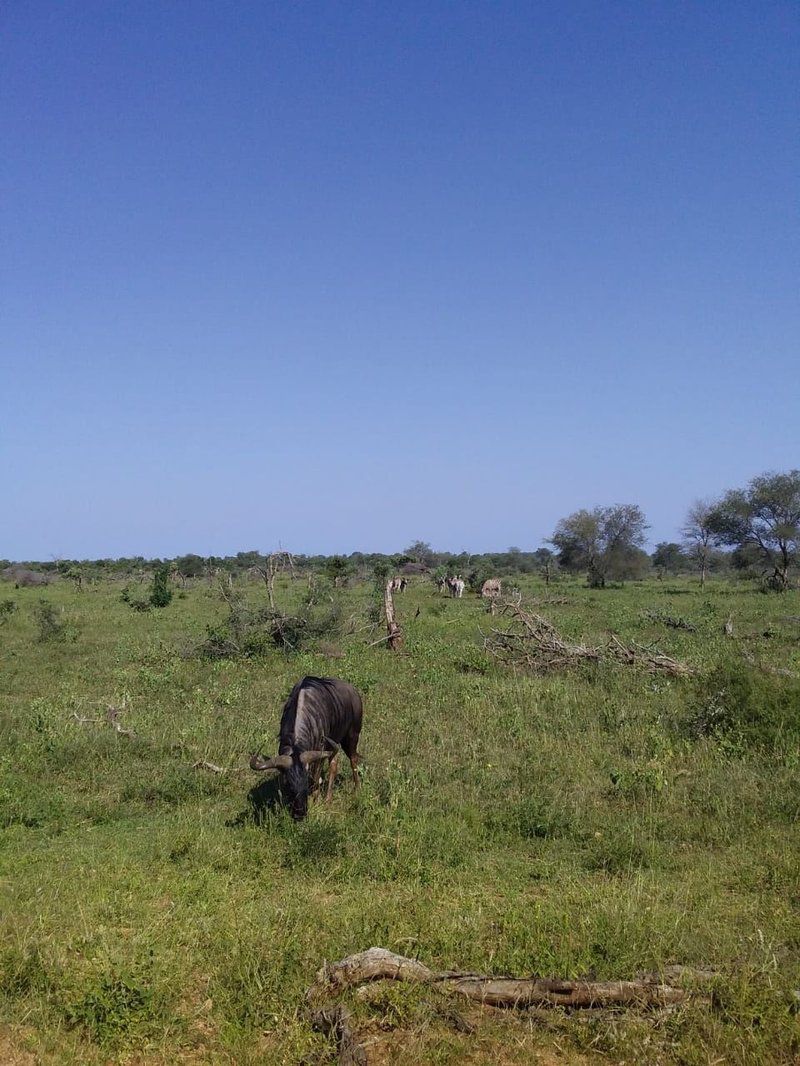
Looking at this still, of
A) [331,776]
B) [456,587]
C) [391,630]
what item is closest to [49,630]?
[391,630]

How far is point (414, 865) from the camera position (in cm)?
725

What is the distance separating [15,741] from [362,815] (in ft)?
19.1

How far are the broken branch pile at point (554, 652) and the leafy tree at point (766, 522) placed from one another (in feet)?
89.1

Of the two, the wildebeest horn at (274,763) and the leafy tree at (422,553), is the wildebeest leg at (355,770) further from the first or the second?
the leafy tree at (422,553)

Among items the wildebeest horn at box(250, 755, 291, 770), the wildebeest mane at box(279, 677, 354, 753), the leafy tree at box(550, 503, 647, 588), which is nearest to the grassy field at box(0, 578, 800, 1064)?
the wildebeest horn at box(250, 755, 291, 770)

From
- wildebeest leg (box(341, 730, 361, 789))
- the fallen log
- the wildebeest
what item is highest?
the wildebeest

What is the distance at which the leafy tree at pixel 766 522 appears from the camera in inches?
1624

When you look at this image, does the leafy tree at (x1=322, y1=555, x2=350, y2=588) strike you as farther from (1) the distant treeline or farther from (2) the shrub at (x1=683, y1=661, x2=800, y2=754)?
(2) the shrub at (x1=683, y1=661, x2=800, y2=754)

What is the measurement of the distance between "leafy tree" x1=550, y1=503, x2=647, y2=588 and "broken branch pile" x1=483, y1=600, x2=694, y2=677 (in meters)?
31.4

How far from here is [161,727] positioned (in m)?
12.4

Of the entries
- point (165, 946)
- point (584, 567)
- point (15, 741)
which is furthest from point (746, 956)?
point (584, 567)

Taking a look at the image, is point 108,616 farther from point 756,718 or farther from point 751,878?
point 751,878

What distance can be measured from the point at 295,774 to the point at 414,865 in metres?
1.89

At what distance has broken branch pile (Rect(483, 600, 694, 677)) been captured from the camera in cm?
1524
